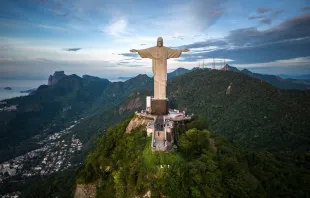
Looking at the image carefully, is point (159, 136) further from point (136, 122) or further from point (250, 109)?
point (250, 109)

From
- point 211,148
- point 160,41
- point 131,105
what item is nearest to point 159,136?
point 211,148

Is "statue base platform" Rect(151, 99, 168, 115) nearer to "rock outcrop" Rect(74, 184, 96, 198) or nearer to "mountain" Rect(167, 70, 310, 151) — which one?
"rock outcrop" Rect(74, 184, 96, 198)

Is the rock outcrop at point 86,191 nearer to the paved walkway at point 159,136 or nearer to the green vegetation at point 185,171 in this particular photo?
the green vegetation at point 185,171

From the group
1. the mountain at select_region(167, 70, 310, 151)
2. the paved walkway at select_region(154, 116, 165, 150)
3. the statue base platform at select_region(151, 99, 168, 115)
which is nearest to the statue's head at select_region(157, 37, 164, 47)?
the statue base platform at select_region(151, 99, 168, 115)

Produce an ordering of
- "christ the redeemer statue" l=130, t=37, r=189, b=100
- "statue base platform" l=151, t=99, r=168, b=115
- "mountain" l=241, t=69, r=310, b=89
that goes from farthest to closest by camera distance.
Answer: "mountain" l=241, t=69, r=310, b=89 → "statue base platform" l=151, t=99, r=168, b=115 → "christ the redeemer statue" l=130, t=37, r=189, b=100

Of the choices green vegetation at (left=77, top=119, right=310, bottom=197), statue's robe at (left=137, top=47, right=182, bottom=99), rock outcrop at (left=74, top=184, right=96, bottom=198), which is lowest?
rock outcrop at (left=74, top=184, right=96, bottom=198)

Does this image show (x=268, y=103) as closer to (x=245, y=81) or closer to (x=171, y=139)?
(x=245, y=81)

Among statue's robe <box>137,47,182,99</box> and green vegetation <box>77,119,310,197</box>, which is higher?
statue's robe <box>137,47,182,99</box>
